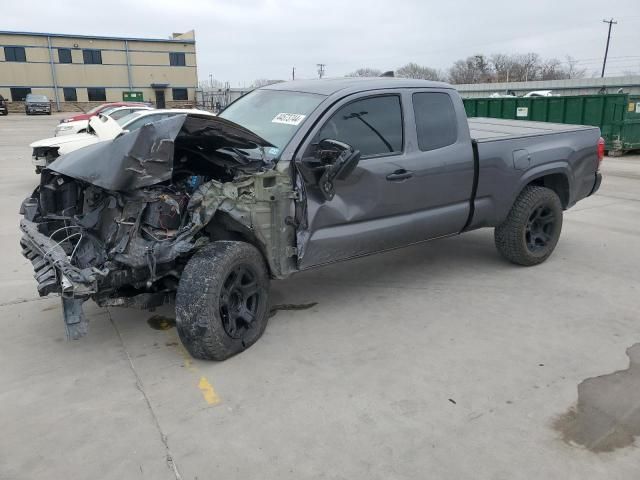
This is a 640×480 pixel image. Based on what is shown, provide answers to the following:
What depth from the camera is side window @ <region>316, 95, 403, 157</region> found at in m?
4.16

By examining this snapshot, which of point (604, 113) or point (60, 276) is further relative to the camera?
point (604, 113)

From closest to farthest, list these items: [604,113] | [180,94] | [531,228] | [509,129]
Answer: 1. [531,228]
2. [509,129]
3. [604,113]
4. [180,94]

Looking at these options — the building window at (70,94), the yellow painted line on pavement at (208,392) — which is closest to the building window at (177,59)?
the building window at (70,94)

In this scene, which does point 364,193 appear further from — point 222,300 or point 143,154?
Result: point 143,154

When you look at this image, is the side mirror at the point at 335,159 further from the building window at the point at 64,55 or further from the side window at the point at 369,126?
the building window at the point at 64,55

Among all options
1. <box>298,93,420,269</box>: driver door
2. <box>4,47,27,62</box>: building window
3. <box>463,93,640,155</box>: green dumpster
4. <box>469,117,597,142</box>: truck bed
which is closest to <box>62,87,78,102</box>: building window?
<box>4,47,27,62</box>: building window

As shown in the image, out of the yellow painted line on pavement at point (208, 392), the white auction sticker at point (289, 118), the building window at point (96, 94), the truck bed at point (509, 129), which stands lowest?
the yellow painted line on pavement at point (208, 392)

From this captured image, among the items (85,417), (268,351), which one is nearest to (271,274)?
(268,351)

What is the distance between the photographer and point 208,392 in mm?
3291

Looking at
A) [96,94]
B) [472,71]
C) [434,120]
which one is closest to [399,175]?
[434,120]

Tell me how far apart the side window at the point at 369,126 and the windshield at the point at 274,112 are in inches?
8.8

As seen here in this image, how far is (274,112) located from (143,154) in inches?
55.6

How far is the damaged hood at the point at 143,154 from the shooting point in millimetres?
3400

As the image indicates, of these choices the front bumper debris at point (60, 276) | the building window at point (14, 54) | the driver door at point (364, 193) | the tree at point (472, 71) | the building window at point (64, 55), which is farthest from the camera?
the tree at point (472, 71)
